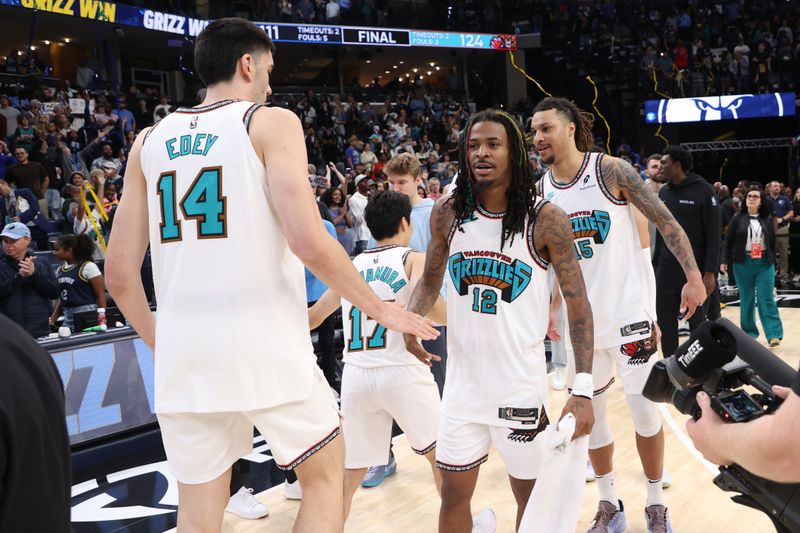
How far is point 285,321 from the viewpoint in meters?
2.38

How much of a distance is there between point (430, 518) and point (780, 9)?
82.1 feet

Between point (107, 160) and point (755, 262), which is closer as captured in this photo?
point (755, 262)

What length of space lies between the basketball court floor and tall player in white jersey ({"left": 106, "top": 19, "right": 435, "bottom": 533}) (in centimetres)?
183

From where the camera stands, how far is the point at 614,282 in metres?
3.80

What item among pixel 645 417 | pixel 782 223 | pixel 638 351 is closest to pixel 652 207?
pixel 638 351

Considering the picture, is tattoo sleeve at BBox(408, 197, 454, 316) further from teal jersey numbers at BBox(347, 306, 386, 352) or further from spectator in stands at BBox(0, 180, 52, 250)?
spectator in stands at BBox(0, 180, 52, 250)

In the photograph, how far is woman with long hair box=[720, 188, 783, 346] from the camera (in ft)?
28.3

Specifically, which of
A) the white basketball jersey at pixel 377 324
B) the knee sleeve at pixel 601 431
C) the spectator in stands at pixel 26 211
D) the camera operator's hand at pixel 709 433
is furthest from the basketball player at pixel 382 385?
the spectator in stands at pixel 26 211

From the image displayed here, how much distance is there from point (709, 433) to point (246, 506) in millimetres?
3332

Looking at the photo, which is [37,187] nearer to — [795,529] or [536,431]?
[536,431]

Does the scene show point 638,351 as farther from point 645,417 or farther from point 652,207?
point 652,207

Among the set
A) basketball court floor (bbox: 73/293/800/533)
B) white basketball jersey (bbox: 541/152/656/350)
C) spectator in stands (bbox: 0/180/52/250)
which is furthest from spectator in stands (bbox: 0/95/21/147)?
white basketball jersey (bbox: 541/152/656/350)

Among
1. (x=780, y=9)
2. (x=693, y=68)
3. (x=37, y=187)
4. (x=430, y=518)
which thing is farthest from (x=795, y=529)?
(x=780, y=9)

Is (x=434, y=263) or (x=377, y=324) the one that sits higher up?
(x=434, y=263)
